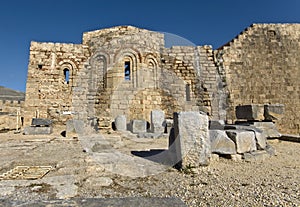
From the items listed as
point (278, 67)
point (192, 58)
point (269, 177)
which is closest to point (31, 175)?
point (269, 177)

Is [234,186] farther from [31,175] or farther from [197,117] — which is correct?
[31,175]

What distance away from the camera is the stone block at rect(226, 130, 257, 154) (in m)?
3.82

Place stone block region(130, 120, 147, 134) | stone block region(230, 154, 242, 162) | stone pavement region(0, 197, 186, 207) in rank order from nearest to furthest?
1. stone pavement region(0, 197, 186, 207)
2. stone block region(230, 154, 242, 162)
3. stone block region(130, 120, 147, 134)

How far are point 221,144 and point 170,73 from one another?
8323 millimetres

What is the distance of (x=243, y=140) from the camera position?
3912mm

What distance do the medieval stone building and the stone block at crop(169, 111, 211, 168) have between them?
285 inches

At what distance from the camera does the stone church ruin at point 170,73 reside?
1061cm

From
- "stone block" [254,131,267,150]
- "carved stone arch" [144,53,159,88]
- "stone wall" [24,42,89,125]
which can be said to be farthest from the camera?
"stone wall" [24,42,89,125]

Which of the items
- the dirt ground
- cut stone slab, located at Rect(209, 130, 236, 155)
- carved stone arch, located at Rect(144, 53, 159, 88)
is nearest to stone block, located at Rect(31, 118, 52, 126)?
the dirt ground

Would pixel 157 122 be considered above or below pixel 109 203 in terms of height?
above

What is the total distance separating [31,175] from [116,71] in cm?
806

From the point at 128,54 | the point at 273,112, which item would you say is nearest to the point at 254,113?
the point at 273,112

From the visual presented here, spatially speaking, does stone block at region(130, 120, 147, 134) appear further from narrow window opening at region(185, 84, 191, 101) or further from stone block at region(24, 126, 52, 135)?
narrow window opening at region(185, 84, 191, 101)

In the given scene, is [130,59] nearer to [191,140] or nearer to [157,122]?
Result: [157,122]
